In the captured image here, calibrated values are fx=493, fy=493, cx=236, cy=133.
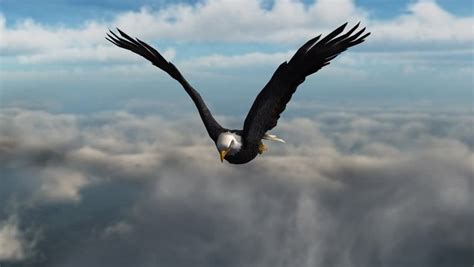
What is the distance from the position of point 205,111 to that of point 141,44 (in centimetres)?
307

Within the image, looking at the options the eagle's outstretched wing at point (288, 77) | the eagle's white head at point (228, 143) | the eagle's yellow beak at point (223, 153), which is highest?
the eagle's outstretched wing at point (288, 77)

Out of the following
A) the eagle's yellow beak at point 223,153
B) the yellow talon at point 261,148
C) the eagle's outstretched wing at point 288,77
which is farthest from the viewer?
the yellow talon at point 261,148

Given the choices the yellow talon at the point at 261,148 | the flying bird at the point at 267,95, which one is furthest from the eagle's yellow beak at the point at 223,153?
the yellow talon at the point at 261,148

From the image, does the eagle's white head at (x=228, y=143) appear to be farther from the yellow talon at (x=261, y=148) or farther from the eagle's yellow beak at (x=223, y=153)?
the yellow talon at (x=261, y=148)

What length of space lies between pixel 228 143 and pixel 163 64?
159 inches

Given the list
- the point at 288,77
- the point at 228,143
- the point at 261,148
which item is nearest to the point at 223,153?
the point at 228,143

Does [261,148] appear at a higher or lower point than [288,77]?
lower

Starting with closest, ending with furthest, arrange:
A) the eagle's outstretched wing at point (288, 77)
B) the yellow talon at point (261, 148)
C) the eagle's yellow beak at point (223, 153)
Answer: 1. the eagle's outstretched wing at point (288, 77)
2. the eagle's yellow beak at point (223, 153)
3. the yellow talon at point (261, 148)

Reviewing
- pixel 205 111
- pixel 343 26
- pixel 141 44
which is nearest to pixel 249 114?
pixel 205 111

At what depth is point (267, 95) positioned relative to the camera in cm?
1379

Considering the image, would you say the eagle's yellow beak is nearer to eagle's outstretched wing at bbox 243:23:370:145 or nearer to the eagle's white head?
the eagle's white head

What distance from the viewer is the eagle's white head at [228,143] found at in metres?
13.8

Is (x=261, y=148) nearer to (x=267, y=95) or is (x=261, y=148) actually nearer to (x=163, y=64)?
(x=267, y=95)

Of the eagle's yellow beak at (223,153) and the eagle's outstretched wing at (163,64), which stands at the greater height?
the eagle's outstretched wing at (163,64)
